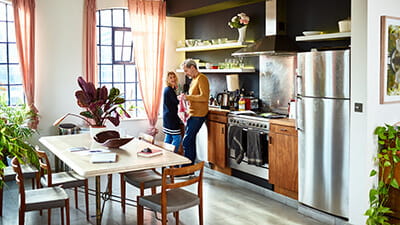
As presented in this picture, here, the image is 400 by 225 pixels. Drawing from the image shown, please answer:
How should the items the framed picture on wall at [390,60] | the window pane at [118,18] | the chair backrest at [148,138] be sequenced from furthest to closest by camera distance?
the window pane at [118,18] → the chair backrest at [148,138] → the framed picture on wall at [390,60]

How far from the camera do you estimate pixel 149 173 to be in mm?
4945

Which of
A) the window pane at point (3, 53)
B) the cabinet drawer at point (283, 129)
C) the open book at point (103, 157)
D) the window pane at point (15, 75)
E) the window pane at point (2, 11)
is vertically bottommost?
the open book at point (103, 157)

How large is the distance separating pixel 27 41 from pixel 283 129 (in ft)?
12.9

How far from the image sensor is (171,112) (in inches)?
259

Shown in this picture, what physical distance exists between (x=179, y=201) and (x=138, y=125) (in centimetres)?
402

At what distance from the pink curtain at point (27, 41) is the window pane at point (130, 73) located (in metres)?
1.71

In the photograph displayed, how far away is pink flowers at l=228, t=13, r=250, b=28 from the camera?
6543 millimetres

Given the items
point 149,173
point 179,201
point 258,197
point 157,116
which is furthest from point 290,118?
point 157,116

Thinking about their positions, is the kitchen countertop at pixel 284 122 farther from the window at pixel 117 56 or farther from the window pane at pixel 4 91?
the window pane at pixel 4 91

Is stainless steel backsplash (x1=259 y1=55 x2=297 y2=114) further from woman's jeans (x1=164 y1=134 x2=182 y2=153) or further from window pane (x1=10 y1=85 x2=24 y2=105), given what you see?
window pane (x1=10 y1=85 x2=24 y2=105)

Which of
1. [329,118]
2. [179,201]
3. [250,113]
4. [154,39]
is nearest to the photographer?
[179,201]

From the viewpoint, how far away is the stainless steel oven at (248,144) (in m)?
5.73

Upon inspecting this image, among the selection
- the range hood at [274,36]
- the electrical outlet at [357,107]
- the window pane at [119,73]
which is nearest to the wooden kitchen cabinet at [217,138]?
the range hood at [274,36]

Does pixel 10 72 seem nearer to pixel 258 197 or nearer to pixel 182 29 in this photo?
pixel 182 29
